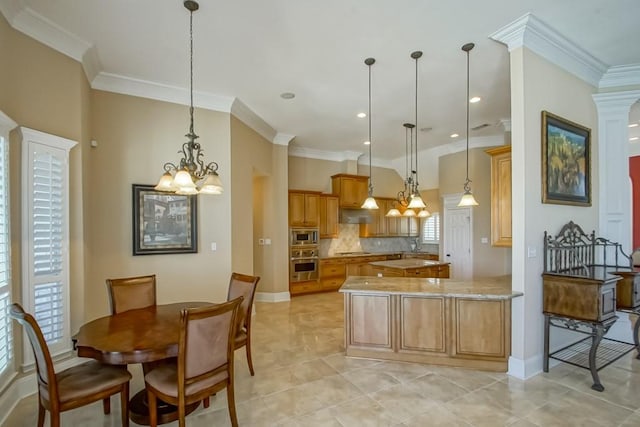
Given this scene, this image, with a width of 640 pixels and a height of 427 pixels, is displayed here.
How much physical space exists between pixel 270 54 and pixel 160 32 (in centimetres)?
104

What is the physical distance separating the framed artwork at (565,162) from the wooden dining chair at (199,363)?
3.12m

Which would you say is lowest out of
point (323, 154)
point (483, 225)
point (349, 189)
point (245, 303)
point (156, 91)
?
point (245, 303)

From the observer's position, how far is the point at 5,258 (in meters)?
2.48

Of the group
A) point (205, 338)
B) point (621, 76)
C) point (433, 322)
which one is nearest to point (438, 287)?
point (433, 322)

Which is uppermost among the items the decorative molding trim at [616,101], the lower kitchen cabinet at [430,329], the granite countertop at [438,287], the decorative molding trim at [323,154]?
the decorative molding trim at [323,154]

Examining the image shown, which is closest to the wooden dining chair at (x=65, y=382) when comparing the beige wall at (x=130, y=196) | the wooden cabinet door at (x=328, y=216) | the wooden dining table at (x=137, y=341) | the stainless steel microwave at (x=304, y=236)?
the wooden dining table at (x=137, y=341)

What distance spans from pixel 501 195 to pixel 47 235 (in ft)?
16.0

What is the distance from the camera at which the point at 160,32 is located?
2979 millimetres

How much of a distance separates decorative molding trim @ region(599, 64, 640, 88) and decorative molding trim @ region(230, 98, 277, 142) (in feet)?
14.8

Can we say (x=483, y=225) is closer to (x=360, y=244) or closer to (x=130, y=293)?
(x=360, y=244)

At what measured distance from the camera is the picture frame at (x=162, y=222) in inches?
152

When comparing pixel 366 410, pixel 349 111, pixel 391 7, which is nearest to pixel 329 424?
pixel 366 410

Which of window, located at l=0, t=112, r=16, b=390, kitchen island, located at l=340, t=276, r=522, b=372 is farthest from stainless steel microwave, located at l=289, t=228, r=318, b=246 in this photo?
window, located at l=0, t=112, r=16, b=390

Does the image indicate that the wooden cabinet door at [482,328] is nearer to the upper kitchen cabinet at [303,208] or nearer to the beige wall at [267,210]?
the beige wall at [267,210]
